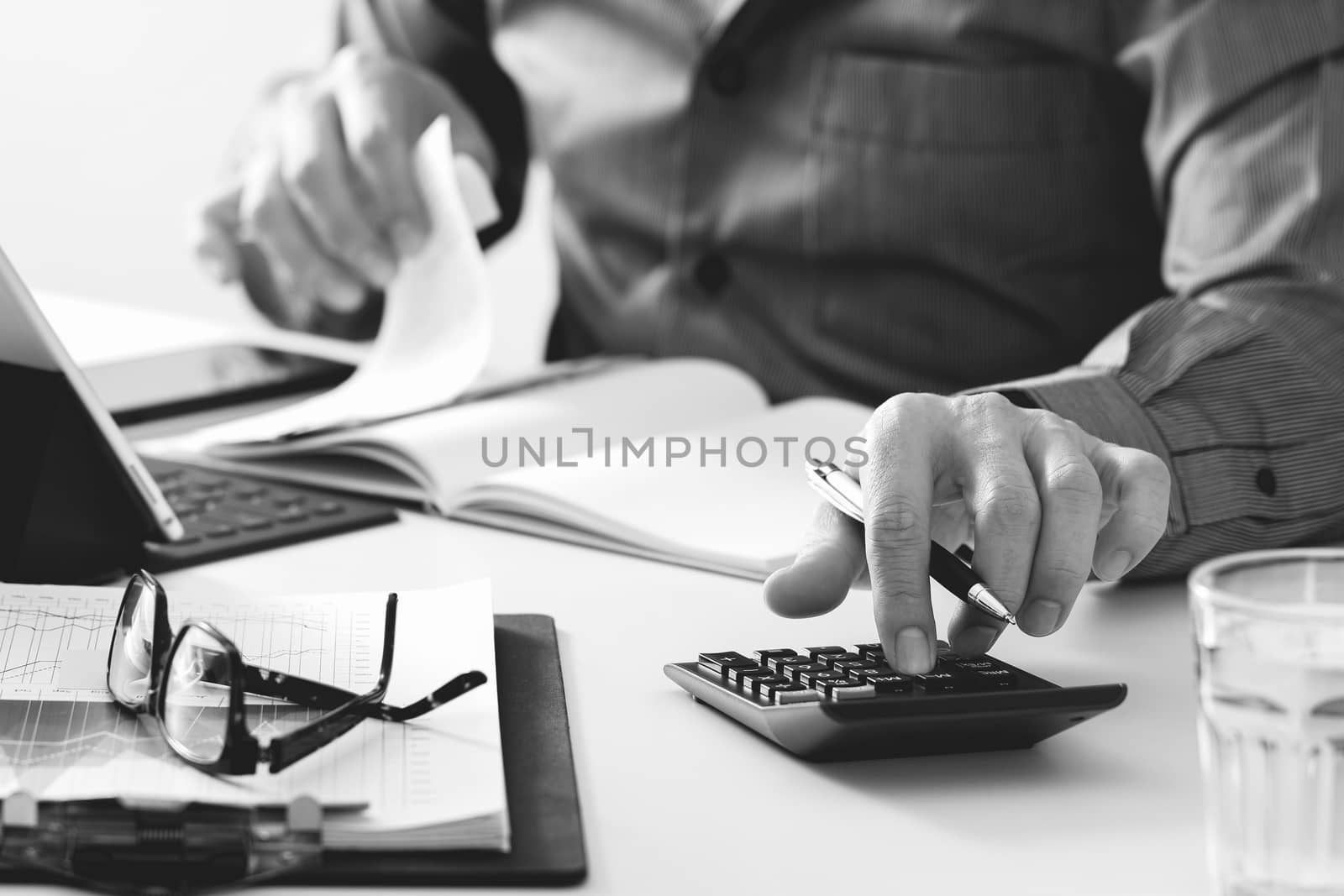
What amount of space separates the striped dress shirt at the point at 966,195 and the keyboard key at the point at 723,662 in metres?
0.30

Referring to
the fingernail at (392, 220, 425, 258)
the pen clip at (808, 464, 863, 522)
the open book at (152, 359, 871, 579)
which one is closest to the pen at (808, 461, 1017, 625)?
the pen clip at (808, 464, 863, 522)

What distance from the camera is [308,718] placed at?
500 mm

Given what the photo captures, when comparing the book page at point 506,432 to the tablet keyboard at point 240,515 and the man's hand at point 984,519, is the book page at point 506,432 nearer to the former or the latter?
the tablet keyboard at point 240,515

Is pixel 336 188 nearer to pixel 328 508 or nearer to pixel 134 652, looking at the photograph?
pixel 328 508

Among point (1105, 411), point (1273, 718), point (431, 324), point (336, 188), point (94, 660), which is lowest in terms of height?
point (1273, 718)

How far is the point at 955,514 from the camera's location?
655mm

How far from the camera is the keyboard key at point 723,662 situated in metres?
0.55

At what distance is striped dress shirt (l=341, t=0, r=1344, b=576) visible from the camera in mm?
795

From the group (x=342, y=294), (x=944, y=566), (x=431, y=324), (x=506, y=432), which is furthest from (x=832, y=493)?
(x=342, y=294)

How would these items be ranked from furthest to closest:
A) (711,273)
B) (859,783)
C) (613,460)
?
1. (711,273)
2. (613,460)
3. (859,783)

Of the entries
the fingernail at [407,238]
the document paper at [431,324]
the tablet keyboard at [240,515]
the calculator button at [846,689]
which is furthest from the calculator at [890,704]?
the fingernail at [407,238]

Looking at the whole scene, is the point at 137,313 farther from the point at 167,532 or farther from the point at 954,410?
the point at 954,410

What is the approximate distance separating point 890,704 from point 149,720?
25cm

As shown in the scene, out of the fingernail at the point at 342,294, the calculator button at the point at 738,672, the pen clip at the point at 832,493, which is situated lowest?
the calculator button at the point at 738,672
